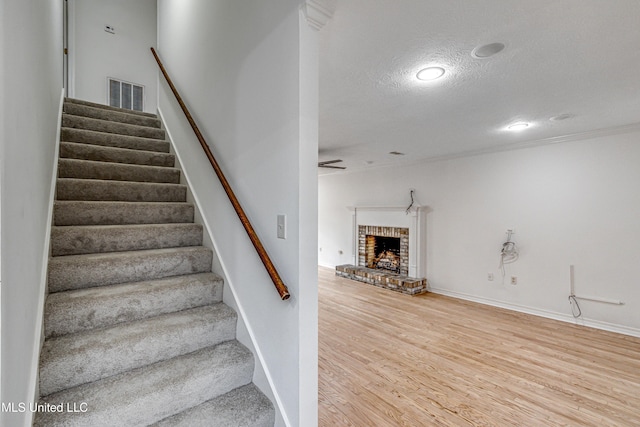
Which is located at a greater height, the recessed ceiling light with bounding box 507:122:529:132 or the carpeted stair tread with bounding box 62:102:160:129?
the carpeted stair tread with bounding box 62:102:160:129

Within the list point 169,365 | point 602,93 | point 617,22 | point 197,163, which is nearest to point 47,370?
point 169,365

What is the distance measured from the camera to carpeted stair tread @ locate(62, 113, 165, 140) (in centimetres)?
275

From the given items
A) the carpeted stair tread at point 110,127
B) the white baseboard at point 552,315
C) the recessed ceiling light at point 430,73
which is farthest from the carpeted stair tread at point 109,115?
the white baseboard at point 552,315

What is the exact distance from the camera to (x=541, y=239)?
4.02 meters

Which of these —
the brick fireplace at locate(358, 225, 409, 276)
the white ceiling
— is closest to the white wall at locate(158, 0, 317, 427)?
the white ceiling

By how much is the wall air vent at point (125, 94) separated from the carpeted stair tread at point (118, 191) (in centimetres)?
335

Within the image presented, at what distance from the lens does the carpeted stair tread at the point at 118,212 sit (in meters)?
2.00

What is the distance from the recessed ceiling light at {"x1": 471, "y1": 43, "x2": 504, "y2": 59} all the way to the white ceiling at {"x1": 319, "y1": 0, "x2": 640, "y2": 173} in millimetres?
37

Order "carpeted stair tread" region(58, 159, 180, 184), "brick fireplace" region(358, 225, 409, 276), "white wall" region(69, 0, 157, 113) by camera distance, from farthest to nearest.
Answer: "brick fireplace" region(358, 225, 409, 276) → "white wall" region(69, 0, 157, 113) → "carpeted stair tread" region(58, 159, 180, 184)

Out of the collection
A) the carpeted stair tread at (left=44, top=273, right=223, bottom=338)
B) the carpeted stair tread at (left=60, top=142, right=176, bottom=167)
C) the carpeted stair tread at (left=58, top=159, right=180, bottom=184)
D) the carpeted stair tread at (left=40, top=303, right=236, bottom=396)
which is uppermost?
the carpeted stair tread at (left=60, top=142, right=176, bottom=167)

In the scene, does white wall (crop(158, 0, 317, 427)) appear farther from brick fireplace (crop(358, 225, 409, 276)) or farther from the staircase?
brick fireplace (crop(358, 225, 409, 276))

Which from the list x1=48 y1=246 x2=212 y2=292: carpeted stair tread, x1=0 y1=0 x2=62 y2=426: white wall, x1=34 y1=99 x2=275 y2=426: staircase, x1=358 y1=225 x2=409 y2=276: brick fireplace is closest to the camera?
x1=0 y1=0 x2=62 y2=426: white wall

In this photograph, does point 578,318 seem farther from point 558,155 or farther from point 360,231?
point 360,231

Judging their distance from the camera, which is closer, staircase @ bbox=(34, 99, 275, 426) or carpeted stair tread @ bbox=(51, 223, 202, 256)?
staircase @ bbox=(34, 99, 275, 426)
